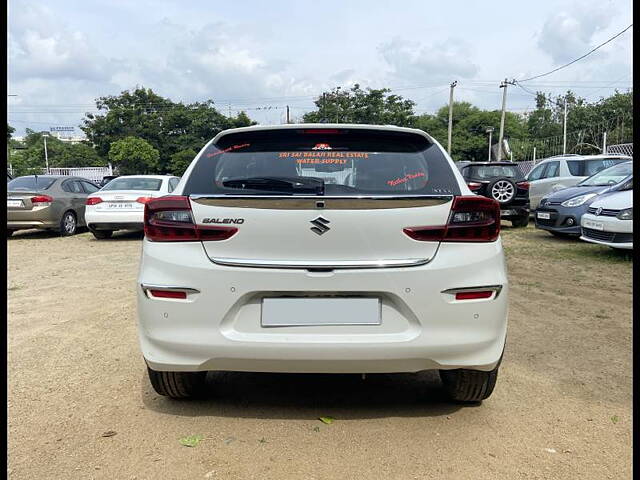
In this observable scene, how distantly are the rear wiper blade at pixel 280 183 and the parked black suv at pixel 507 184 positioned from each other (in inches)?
385

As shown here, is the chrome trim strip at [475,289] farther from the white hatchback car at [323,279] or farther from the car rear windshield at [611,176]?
the car rear windshield at [611,176]

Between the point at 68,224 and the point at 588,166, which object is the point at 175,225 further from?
the point at 588,166

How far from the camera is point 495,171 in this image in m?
12.6

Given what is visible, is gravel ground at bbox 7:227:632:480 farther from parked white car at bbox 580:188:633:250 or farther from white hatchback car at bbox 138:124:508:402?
parked white car at bbox 580:188:633:250

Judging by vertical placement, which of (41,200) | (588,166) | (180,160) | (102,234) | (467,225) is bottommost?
(102,234)

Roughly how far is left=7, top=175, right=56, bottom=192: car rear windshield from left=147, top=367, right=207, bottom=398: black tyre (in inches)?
392

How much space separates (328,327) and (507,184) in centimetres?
1063

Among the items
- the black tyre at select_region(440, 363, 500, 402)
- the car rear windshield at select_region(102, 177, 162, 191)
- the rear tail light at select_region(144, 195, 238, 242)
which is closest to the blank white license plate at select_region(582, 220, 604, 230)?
the black tyre at select_region(440, 363, 500, 402)

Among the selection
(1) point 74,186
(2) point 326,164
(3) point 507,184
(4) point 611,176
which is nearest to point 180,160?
(1) point 74,186

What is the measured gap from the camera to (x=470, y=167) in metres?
12.8

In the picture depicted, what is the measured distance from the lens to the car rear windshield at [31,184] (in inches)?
452

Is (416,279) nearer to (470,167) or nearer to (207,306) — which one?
(207,306)

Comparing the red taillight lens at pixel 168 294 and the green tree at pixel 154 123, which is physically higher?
the green tree at pixel 154 123

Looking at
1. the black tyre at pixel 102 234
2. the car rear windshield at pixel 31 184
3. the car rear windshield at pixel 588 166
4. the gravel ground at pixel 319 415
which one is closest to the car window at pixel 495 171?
the car rear windshield at pixel 588 166
